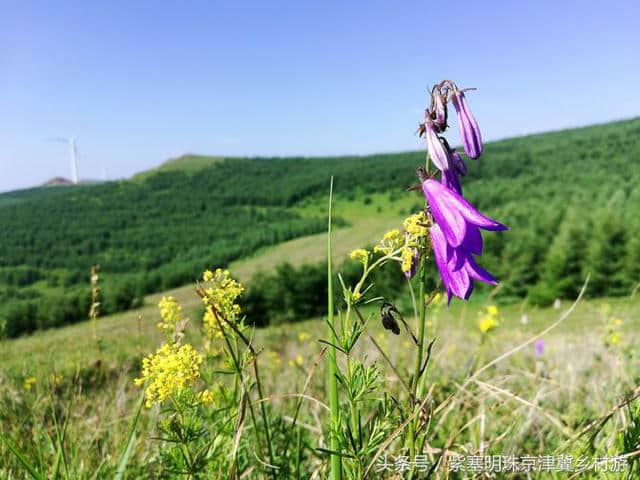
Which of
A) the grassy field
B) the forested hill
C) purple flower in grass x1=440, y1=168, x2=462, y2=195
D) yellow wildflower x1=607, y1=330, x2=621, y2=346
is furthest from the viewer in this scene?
the forested hill

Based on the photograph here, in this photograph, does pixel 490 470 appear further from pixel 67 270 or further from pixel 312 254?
pixel 67 270

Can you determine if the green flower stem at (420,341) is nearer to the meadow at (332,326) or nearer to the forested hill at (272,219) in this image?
the meadow at (332,326)

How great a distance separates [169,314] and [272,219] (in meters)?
161

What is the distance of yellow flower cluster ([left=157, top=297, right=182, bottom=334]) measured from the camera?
1.99 meters

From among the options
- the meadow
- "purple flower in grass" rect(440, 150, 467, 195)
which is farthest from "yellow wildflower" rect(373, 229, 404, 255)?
"purple flower in grass" rect(440, 150, 467, 195)

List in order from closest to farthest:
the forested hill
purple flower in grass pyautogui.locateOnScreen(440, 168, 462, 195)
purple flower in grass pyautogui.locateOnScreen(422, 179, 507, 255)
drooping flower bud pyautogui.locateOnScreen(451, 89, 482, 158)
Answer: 1. purple flower in grass pyautogui.locateOnScreen(422, 179, 507, 255)
2. purple flower in grass pyautogui.locateOnScreen(440, 168, 462, 195)
3. drooping flower bud pyautogui.locateOnScreen(451, 89, 482, 158)
4. the forested hill

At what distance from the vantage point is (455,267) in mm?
1558

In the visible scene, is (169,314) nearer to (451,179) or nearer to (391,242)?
(391,242)

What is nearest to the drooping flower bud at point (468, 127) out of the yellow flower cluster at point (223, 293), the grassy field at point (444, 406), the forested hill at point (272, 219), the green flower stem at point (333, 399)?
the green flower stem at point (333, 399)

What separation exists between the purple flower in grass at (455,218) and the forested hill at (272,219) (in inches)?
1732

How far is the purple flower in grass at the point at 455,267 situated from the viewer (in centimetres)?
154

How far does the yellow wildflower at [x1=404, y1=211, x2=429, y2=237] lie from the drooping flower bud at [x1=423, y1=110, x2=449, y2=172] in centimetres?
17

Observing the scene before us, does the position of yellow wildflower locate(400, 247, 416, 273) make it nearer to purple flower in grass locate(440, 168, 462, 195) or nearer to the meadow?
the meadow

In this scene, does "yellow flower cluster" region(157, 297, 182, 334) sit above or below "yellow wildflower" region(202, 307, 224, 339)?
above
